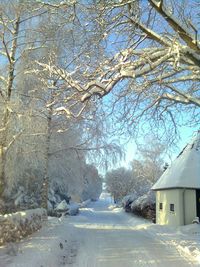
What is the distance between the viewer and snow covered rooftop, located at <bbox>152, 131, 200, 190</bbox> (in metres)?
25.2

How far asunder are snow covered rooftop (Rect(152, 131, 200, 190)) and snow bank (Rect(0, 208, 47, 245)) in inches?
441

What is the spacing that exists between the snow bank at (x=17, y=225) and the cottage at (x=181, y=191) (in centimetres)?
1081

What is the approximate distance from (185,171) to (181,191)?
1651 millimetres

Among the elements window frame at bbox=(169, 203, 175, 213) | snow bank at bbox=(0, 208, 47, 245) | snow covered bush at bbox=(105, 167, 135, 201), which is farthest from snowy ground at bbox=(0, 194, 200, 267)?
snow covered bush at bbox=(105, 167, 135, 201)

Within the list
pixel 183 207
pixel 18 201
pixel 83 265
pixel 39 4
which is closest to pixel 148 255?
pixel 83 265

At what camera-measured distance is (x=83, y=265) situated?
10.6 metres

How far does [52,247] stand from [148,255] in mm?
3019

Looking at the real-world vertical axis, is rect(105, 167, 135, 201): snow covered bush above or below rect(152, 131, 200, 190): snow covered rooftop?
above

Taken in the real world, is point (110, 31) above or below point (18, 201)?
above

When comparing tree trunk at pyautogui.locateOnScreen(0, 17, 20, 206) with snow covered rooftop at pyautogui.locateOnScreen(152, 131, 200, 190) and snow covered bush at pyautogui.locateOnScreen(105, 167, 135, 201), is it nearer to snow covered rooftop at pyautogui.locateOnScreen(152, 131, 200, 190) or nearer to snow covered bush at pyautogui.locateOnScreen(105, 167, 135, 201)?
snow covered rooftop at pyautogui.locateOnScreen(152, 131, 200, 190)

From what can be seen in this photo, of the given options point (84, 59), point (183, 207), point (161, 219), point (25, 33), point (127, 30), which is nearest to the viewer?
point (127, 30)

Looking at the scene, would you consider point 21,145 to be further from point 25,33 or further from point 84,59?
point 84,59

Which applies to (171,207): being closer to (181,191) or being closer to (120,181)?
(181,191)

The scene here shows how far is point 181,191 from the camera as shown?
83.0 ft
